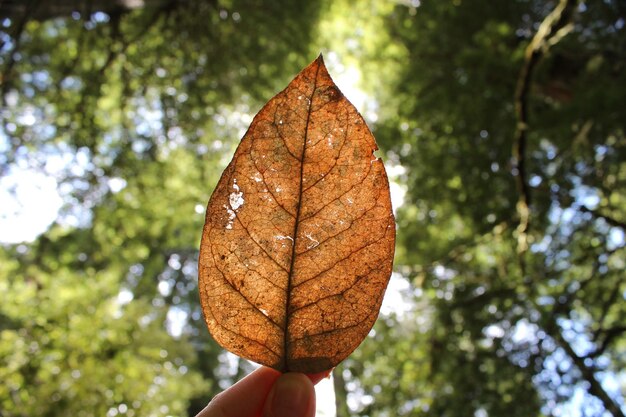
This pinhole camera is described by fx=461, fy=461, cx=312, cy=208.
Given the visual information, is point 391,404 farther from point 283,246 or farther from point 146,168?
point 283,246

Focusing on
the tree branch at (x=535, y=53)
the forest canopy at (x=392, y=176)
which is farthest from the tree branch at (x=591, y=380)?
the tree branch at (x=535, y=53)

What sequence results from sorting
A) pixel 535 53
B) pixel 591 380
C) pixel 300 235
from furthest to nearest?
pixel 591 380, pixel 535 53, pixel 300 235

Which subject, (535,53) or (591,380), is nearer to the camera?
(535,53)

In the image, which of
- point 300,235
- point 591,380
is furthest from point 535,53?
point 591,380

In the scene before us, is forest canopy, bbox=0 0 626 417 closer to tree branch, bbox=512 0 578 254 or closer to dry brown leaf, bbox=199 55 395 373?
tree branch, bbox=512 0 578 254

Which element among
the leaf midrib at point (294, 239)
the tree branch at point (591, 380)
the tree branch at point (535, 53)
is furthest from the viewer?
the tree branch at point (591, 380)

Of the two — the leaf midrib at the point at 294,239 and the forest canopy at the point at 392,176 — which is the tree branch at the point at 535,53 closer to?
the forest canopy at the point at 392,176

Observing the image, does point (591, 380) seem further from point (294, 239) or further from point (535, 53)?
point (294, 239)

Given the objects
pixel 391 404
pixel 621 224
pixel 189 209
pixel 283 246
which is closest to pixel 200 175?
pixel 189 209
